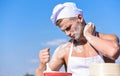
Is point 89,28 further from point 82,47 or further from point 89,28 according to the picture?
point 82,47

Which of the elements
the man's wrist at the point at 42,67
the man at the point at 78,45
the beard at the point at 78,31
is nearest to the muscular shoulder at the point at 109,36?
the man at the point at 78,45

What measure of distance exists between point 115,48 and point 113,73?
0.49 m

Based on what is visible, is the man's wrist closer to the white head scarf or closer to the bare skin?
the bare skin

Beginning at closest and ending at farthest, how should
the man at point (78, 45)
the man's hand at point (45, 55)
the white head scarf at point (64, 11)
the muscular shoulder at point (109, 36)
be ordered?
the man's hand at point (45, 55) → the man at point (78, 45) → the white head scarf at point (64, 11) → the muscular shoulder at point (109, 36)

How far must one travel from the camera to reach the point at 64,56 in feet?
6.39

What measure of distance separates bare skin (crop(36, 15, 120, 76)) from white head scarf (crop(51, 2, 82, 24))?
0.04m

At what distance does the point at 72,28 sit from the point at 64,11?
0.12 m

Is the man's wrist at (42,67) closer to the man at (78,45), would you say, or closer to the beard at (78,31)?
the man at (78,45)

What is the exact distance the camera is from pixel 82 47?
6.22 feet

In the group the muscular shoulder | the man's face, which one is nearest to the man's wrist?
the man's face

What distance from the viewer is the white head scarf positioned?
1.64 meters

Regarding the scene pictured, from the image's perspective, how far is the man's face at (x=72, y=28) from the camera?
1691 millimetres

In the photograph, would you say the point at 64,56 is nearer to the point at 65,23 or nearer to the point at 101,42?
the point at 65,23

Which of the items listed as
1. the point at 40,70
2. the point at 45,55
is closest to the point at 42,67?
the point at 40,70
